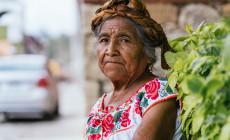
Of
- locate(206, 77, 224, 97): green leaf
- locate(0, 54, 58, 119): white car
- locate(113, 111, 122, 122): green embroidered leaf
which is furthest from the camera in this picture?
locate(0, 54, 58, 119): white car

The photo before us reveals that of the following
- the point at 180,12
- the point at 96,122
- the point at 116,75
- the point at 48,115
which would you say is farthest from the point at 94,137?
the point at 48,115

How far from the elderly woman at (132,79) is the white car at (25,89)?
6290mm

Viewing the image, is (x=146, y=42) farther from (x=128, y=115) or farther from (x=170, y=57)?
(x=128, y=115)

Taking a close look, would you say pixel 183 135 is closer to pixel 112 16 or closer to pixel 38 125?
pixel 112 16

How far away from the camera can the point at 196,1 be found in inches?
154

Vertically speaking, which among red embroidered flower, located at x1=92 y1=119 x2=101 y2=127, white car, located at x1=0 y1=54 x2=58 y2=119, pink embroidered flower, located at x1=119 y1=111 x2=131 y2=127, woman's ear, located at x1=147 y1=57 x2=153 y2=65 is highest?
woman's ear, located at x1=147 y1=57 x2=153 y2=65

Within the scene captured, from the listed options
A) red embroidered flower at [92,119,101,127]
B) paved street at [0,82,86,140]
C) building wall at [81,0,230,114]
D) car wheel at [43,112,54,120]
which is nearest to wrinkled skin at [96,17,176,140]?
red embroidered flower at [92,119,101,127]

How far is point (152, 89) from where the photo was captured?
158 centimetres

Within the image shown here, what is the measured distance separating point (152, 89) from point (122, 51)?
0.24 metres

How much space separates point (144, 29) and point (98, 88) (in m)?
3.02

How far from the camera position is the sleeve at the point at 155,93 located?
1.50m

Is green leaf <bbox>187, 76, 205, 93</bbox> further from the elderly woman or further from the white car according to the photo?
the white car

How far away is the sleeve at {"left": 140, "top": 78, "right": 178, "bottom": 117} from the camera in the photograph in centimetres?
150

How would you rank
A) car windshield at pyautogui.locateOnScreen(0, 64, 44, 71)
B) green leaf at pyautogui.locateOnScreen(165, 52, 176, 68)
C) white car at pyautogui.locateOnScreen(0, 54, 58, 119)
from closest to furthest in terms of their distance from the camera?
green leaf at pyautogui.locateOnScreen(165, 52, 176, 68)
white car at pyautogui.locateOnScreen(0, 54, 58, 119)
car windshield at pyautogui.locateOnScreen(0, 64, 44, 71)
